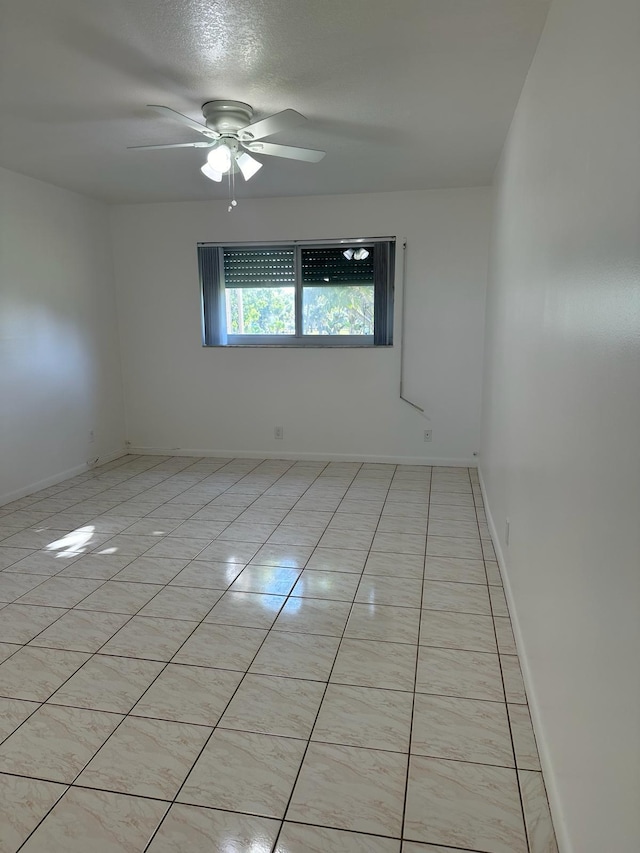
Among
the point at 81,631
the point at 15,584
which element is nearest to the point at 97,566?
the point at 15,584

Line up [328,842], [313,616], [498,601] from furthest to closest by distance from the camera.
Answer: [498,601], [313,616], [328,842]

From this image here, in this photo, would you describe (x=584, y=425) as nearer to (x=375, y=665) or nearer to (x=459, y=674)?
(x=459, y=674)

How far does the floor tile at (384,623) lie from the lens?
2359mm

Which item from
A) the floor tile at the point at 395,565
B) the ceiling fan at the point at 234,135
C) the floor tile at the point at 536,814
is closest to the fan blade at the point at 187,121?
the ceiling fan at the point at 234,135

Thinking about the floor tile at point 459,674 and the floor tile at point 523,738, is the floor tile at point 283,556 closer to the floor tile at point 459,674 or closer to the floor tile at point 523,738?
the floor tile at point 459,674

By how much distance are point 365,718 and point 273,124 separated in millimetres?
2611

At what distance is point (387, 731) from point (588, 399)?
49.5 inches

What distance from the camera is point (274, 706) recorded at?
194 centimetres

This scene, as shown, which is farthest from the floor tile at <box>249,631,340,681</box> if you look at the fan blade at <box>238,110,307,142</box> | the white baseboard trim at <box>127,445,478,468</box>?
the white baseboard trim at <box>127,445,478,468</box>

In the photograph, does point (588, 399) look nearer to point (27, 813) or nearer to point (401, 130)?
point (27, 813)

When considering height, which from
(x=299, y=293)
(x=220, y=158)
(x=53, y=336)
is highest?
(x=220, y=158)

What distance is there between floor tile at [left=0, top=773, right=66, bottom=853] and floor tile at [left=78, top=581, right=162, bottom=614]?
0.98 metres

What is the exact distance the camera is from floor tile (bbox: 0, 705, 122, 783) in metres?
1.68

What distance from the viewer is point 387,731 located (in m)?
1.81
